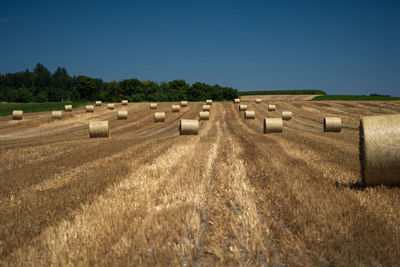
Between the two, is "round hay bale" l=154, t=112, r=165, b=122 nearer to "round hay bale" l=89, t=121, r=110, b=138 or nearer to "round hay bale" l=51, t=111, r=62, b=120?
"round hay bale" l=51, t=111, r=62, b=120

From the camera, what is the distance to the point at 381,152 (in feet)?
20.0

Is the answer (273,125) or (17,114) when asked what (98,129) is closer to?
(273,125)

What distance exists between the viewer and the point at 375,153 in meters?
6.12

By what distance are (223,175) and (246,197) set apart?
1.96m

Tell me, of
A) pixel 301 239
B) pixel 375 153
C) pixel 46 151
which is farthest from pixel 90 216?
pixel 46 151

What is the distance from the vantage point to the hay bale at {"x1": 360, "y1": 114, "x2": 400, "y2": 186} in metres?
6.05

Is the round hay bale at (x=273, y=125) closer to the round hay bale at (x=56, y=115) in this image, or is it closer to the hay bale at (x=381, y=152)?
the hay bale at (x=381, y=152)

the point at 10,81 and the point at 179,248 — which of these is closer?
the point at 179,248

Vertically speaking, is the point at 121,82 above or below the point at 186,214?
above

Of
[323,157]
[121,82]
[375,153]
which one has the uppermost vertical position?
[121,82]

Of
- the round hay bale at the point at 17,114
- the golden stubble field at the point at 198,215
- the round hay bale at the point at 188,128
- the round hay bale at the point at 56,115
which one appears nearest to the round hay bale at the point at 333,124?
the round hay bale at the point at 188,128

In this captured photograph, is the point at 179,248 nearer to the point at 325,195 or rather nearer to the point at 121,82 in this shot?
the point at 325,195

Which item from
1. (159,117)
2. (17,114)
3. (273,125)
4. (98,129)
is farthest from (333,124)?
(17,114)

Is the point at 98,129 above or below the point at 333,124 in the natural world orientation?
above
